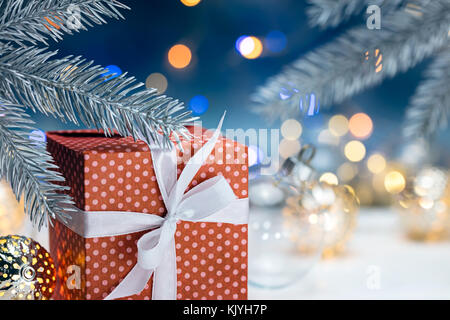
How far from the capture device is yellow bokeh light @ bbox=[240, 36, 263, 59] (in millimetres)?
1117

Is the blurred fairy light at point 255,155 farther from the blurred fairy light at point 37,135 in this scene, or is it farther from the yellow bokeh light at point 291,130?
the blurred fairy light at point 37,135

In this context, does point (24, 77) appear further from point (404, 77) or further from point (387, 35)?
point (404, 77)

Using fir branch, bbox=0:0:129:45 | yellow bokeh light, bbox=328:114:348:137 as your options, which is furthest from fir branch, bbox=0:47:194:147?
yellow bokeh light, bbox=328:114:348:137

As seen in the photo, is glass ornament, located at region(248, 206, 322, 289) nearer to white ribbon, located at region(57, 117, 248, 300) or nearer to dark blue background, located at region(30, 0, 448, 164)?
white ribbon, located at region(57, 117, 248, 300)

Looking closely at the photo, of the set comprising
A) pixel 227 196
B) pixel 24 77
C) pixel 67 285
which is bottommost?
pixel 67 285

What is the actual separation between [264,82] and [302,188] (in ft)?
1.33

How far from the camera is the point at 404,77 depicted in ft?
3.97

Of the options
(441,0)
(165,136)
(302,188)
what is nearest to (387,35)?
(441,0)

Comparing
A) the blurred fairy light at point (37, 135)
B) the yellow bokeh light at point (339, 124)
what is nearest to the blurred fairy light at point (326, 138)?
the yellow bokeh light at point (339, 124)

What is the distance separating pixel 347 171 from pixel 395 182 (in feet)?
0.87

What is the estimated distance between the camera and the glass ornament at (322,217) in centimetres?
78

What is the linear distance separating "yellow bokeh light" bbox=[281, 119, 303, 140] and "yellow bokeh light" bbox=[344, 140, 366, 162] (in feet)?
0.45

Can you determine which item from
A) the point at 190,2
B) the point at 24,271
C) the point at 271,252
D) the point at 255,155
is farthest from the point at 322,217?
the point at 190,2

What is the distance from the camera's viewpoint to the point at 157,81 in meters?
1.09
